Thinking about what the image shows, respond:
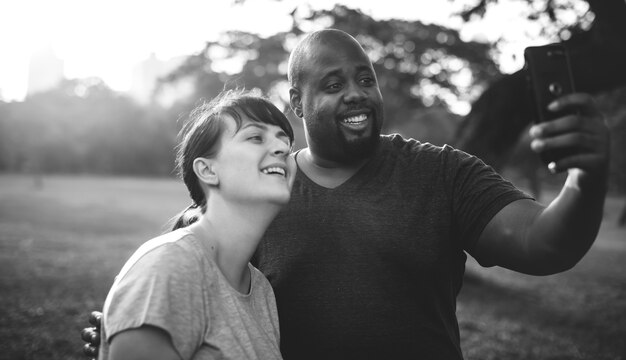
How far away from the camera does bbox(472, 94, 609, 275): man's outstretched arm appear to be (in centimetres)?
129

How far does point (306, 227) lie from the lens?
2.53 meters

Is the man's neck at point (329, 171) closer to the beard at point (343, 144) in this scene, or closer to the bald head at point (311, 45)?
the beard at point (343, 144)

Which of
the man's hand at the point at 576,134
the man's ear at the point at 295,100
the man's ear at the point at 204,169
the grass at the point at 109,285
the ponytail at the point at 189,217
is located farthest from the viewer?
the grass at the point at 109,285

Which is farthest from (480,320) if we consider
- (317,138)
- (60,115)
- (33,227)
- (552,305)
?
(60,115)

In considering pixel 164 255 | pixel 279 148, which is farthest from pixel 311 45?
pixel 164 255

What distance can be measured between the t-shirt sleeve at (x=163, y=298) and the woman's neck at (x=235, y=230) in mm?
268

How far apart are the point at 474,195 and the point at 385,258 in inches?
20.4

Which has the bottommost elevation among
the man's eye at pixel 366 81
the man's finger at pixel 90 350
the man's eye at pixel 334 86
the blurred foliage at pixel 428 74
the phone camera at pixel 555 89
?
the man's finger at pixel 90 350

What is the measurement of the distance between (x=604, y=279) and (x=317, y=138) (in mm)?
12492

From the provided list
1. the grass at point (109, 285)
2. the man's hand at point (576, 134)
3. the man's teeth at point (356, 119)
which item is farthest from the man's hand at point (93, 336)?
the man's hand at point (576, 134)

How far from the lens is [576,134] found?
4.19ft

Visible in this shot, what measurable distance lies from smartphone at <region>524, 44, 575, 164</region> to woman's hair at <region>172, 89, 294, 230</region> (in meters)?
1.16

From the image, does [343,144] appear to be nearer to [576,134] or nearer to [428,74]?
[576,134]

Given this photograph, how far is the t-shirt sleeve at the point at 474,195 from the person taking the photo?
2.23 metres
